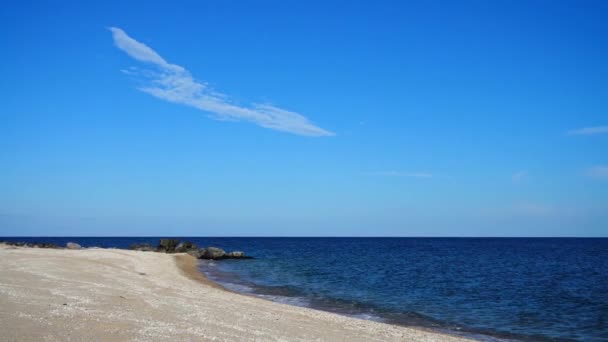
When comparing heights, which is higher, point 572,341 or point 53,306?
point 53,306

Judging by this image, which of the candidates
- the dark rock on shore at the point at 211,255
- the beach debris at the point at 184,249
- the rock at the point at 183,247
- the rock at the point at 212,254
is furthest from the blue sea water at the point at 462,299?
the rock at the point at 183,247

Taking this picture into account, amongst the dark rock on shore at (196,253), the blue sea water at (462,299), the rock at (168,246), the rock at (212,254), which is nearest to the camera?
the blue sea water at (462,299)

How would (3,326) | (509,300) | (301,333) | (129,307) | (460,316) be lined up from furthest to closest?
1. (509,300)
2. (460,316)
3. (129,307)
4. (301,333)
5. (3,326)

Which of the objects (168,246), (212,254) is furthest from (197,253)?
(168,246)

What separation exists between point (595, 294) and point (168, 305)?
1318 inches

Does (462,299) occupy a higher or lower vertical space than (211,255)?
higher

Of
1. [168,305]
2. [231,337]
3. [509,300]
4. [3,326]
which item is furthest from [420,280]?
[3,326]

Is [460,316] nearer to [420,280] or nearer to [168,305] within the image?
[168,305]

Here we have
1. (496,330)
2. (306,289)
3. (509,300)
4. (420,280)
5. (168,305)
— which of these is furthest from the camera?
(420,280)

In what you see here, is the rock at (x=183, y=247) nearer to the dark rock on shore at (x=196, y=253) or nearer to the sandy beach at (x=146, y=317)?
the dark rock on shore at (x=196, y=253)

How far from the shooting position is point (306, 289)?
121 ft

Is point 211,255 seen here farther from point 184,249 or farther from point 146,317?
point 146,317

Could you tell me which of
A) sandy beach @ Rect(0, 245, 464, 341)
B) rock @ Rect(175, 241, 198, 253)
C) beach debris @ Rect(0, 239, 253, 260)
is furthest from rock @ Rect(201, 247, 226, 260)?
sandy beach @ Rect(0, 245, 464, 341)

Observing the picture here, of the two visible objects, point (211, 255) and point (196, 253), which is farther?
point (196, 253)
